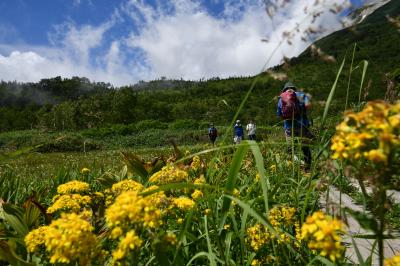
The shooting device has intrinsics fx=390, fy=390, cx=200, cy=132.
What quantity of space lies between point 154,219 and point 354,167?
2.03ft

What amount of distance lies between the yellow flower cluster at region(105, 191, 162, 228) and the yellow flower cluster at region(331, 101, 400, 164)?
1.87 feet

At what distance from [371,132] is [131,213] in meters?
0.70

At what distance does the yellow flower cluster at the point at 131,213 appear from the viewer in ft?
3.78

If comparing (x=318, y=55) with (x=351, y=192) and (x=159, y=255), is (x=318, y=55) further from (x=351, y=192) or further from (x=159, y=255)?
(x=351, y=192)

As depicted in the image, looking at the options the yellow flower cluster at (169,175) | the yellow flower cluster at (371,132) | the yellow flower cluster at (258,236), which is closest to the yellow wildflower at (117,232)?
the yellow flower cluster at (371,132)

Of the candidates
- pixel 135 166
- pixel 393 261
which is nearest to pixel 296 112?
pixel 135 166

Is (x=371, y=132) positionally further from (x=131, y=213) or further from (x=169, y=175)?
(x=169, y=175)

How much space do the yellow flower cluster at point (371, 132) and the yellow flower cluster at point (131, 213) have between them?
571mm

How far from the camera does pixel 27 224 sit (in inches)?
109

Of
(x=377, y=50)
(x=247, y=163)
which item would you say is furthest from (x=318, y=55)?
(x=377, y=50)

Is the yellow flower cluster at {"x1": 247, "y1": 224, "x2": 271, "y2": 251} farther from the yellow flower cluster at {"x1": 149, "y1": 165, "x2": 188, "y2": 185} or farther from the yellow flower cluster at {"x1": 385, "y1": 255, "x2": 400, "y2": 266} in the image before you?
the yellow flower cluster at {"x1": 385, "y1": 255, "x2": 400, "y2": 266}

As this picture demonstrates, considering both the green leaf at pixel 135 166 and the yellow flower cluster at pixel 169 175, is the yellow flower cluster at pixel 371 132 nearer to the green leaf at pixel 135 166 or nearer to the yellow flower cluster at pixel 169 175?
the yellow flower cluster at pixel 169 175

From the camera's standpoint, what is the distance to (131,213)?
115 centimetres

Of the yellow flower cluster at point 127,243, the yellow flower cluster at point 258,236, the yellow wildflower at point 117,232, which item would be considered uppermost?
the yellow wildflower at point 117,232
